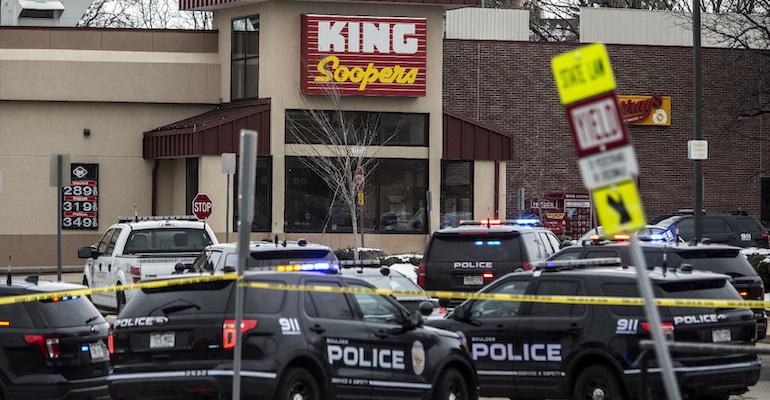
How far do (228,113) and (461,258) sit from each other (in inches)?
733

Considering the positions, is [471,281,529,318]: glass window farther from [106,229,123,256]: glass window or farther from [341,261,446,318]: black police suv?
[106,229,123,256]: glass window

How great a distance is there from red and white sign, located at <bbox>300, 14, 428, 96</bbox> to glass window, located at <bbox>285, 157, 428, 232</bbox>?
7.29ft

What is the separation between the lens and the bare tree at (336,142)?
3847 cm

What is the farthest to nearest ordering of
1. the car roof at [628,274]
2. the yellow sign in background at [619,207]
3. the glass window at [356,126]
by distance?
the glass window at [356,126] < the car roof at [628,274] < the yellow sign in background at [619,207]

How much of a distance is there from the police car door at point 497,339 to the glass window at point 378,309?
1706 millimetres

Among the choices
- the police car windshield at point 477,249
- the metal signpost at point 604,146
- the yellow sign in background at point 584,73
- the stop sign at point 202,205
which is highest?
the yellow sign in background at point 584,73

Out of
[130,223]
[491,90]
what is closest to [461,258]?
[130,223]

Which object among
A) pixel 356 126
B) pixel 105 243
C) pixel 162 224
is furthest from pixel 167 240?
pixel 356 126

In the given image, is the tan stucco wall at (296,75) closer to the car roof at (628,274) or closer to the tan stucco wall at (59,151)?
the tan stucco wall at (59,151)

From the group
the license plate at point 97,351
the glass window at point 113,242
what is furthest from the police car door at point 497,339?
the glass window at point 113,242

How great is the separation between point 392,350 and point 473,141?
89.7ft

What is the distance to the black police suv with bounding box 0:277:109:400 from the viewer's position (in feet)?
41.9

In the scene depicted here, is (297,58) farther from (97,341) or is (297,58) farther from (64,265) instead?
(97,341)

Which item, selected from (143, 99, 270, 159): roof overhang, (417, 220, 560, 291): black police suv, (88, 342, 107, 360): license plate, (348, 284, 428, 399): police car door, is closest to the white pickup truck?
(417, 220, 560, 291): black police suv
